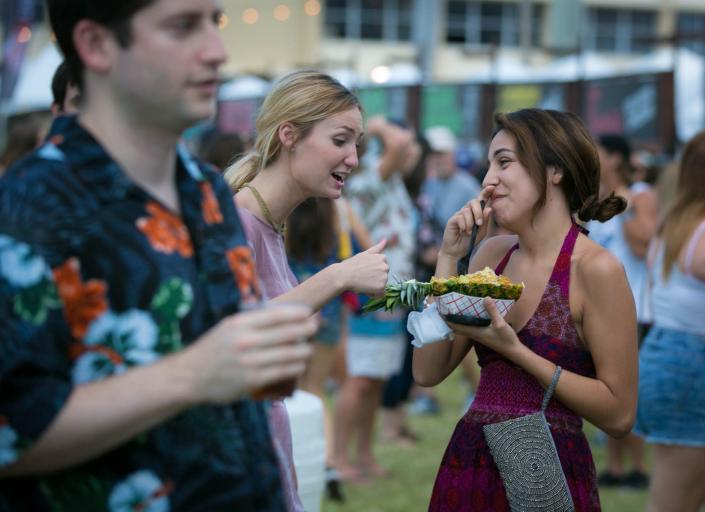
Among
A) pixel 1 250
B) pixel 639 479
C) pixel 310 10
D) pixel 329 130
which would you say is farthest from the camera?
pixel 310 10

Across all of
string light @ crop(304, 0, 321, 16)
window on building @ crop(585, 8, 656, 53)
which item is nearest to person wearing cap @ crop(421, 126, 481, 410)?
string light @ crop(304, 0, 321, 16)

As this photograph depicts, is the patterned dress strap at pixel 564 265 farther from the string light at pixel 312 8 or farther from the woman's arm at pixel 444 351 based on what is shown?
the string light at pixel 312 8

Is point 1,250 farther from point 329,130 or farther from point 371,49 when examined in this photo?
point 371,49

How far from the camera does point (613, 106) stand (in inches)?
445

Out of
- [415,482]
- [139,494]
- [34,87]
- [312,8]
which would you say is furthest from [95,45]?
[312,8]

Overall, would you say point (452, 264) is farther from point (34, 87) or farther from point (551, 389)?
point (34, 87)

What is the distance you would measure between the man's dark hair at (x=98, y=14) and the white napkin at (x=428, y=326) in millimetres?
1587

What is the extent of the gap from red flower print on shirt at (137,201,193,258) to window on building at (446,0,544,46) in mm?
41761

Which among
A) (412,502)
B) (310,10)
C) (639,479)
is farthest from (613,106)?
(310,10)

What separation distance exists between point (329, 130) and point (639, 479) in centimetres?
460

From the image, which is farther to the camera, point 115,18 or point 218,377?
point 115,18

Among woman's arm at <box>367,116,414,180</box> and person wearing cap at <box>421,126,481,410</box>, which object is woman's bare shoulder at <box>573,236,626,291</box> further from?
person wearing cap at <box>421,126,481,410</box>

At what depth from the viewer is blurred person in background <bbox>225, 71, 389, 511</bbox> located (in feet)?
9.73

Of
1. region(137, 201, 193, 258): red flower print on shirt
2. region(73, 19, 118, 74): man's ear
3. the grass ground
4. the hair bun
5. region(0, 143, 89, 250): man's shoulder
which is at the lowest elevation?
the grass ground
